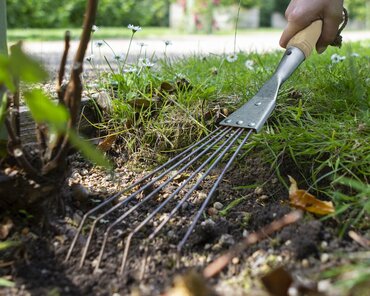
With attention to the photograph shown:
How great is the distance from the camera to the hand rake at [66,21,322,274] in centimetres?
126

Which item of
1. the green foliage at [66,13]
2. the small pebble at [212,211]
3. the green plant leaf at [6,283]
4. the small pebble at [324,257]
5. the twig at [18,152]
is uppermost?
the twig at [18,152]

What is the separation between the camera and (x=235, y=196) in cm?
166

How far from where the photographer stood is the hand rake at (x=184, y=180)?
126cm

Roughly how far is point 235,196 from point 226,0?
1507 cm

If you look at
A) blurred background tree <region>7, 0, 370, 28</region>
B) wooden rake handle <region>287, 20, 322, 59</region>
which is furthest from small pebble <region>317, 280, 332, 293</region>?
blurred background tree <region>7, 0, 370, 28</region>

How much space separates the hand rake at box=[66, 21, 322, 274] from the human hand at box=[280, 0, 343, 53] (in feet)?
0.09

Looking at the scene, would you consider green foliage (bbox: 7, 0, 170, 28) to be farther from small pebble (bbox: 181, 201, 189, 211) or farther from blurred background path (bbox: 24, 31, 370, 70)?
small pebble (bbox: 181, 201, 189, 211)

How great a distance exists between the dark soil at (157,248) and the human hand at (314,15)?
28.9 inches

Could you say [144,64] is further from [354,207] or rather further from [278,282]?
[278,282]

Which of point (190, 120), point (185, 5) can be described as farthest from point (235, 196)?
point (185, 5)

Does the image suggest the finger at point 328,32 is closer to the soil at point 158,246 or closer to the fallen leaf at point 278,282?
the soil at point 158,246

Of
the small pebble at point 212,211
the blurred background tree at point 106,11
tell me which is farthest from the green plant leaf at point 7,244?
the blurred background tree at point 106,11

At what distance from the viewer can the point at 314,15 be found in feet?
6.68

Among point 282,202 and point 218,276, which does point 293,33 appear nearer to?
point 282,202
